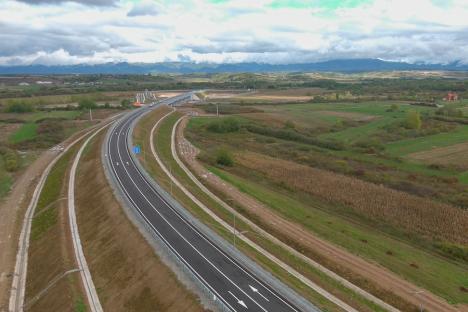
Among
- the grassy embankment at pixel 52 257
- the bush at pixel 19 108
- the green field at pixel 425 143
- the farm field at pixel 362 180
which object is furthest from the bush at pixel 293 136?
the bush at pixel 19 108

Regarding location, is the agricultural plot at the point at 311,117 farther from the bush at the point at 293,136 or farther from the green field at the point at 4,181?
the green field at the point at 4,181

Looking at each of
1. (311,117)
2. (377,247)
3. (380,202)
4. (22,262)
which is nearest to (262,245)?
(377,247)

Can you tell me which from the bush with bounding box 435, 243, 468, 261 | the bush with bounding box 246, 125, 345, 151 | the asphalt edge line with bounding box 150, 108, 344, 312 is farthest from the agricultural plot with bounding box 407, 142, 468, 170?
the asphalt edge line with bounding box 150, 108, 344, 312

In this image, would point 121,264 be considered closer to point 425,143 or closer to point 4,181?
point 4,181

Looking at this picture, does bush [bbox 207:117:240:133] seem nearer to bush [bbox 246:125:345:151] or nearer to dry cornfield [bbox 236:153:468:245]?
bush [bbox 246:125:345:151]

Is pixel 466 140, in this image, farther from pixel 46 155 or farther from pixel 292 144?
pixel 46 155

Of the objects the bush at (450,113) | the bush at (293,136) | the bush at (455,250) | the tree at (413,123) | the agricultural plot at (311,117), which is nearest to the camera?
the bush at (455,250)

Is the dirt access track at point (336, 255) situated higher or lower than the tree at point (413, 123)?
lower
